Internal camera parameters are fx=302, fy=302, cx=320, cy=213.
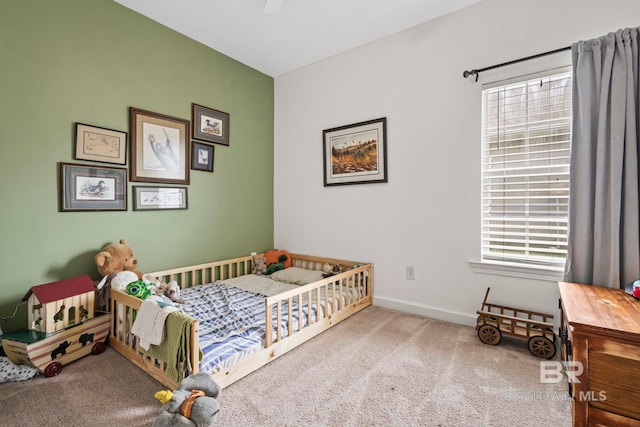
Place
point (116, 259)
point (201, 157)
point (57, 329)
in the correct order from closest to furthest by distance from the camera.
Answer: point (57, 329) → point (116, 259) → point (201, 157)

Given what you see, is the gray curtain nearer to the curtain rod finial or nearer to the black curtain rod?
the black curtain rod

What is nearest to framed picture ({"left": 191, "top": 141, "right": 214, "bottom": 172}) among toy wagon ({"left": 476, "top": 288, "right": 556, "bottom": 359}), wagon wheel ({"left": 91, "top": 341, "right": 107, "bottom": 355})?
wagon wheel ({"left": 91, "top": 341, "right": 107, "bottom": 355})

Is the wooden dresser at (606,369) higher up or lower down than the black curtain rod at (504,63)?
lower down

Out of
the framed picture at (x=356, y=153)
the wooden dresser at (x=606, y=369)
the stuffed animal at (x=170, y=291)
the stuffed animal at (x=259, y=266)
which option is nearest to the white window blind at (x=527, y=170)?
the framed picture at (x=356, y=153)

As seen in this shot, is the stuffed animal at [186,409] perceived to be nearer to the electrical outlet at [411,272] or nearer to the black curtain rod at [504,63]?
the electrical outlet at [411,272]

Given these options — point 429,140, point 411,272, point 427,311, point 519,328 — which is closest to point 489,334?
point 519,328

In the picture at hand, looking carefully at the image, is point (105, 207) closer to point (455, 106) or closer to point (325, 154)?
point (325, 154)

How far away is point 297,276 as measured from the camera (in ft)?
10.0

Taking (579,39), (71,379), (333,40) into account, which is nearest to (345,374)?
(71,379)

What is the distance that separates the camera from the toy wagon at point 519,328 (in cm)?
195

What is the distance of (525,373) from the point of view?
179 centimetres

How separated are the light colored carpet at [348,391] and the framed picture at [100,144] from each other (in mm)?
1421

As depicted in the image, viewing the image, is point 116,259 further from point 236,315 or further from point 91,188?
point 236,315

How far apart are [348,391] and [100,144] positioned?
2480 millimetres
